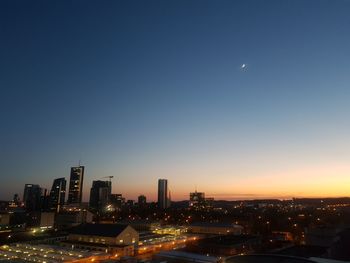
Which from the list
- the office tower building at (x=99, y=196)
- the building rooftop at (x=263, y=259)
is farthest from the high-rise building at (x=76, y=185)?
the building rooftop at (x=263, y=259)

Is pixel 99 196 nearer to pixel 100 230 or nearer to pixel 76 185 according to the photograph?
pixel 76 185

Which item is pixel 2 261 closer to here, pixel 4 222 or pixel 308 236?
pixel 308 236

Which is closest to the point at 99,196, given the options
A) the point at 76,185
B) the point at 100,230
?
the point at 76,185

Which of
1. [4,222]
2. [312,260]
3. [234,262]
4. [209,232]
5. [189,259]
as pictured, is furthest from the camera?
[4,222]

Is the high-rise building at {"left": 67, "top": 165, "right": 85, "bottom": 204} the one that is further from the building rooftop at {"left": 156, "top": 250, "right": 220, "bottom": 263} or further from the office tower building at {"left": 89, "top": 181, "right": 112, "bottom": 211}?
the building rooftop at {"left": 156, "top": 250, "right": 220, "bottom": 263}

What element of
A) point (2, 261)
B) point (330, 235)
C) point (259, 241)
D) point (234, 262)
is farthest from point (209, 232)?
point (234, 262)

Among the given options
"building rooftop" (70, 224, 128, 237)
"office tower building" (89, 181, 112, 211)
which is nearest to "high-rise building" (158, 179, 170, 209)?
"office tower building" (89, 181, 112, 211)

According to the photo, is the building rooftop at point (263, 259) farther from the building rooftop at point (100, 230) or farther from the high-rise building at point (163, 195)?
the high-rise building at point (163, 195)
